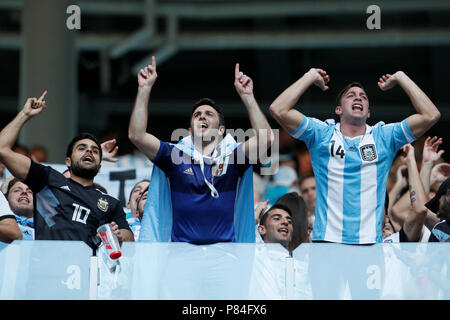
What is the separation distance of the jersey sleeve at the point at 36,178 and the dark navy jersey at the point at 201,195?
2.20 ft

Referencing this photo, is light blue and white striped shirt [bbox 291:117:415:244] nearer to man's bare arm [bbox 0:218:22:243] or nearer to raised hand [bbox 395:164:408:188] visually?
raised hand [bbox 395:164:408:188]

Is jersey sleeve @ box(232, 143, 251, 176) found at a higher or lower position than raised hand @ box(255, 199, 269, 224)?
higher

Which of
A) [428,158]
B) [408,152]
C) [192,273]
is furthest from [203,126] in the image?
[428,158]

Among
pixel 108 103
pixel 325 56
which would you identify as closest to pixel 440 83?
pixel 325 56

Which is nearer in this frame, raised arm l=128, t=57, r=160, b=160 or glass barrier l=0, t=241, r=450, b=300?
glass barrier l=0, t=241, r=450, b=300

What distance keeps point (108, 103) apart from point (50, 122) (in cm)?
423

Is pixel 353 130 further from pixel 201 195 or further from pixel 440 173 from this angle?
pixel 440 173

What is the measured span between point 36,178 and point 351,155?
186 centimetres

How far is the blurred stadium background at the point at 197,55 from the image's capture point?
10.1m

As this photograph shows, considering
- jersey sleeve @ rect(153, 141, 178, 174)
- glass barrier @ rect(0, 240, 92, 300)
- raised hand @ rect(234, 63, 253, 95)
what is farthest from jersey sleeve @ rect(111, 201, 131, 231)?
raised hand @ rect(234, 63, 253, 95)

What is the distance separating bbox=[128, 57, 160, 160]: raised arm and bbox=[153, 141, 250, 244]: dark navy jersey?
6 centimetres

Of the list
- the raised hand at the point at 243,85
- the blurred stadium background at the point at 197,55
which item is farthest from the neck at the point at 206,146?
the blurred stadium background at the point at 197,55

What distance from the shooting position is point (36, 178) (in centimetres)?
507

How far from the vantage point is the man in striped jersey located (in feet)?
16.5
